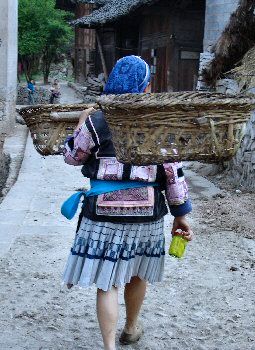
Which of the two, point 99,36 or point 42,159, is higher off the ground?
point 99,36

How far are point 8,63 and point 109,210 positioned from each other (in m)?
14.1

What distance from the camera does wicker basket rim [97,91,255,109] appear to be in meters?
2.16

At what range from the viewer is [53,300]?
3865mm

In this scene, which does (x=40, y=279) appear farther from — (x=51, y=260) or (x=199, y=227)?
(x=199, y=227)

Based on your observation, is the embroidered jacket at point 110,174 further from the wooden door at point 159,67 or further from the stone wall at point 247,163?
the wooden door at point 159,67

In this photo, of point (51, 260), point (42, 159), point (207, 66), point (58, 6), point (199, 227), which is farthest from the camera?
point (58, 6)

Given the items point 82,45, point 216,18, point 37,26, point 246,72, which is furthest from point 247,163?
point 82,45

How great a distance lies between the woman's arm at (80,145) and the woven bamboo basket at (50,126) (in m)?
0.34

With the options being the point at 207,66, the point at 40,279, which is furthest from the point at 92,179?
the point at 207,66

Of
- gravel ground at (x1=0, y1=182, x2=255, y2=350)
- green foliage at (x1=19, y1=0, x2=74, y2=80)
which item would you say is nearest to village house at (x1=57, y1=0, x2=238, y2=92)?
green foliage at (x1=19, y1=0, x2=74, y2=80)

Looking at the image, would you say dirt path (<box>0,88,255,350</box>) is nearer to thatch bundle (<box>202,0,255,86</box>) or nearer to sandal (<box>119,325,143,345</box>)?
sandal (<box>119,325,143,345</box>)

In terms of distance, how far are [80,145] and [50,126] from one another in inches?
18.9

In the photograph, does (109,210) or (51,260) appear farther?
(51,260)

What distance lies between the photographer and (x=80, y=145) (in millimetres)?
2748
